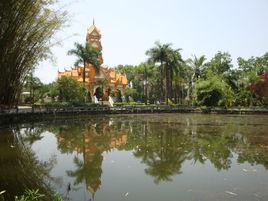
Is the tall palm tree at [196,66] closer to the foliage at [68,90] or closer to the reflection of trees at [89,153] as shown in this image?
the foliage at [68,90]

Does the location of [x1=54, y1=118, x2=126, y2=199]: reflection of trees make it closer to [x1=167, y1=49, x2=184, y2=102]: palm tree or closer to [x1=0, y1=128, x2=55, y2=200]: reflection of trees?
[x1=0, y1=128, x2=55, y2=200]: reflection of trees

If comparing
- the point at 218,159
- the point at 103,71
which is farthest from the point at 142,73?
the point at 218,159

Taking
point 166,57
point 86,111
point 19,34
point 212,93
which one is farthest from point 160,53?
point 19,34

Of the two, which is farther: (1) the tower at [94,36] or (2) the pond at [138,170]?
(1) the tower at [94,36]

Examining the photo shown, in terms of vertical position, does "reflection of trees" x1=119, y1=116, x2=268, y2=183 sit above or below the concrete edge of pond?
below

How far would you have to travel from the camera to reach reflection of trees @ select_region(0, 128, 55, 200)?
358 inches

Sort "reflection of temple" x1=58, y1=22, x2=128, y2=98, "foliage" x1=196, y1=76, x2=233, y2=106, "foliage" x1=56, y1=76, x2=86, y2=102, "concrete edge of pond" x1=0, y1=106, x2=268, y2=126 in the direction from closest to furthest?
"concrete edge of pond" x1=0, y1=106, x2=268, y2=126, "foliage" x1=56, y1=76, x2=86, y2=102, "foliage" x1=196, y1=76, x2=233, y2=106, "reflection of temple" x1=58, y1=22, x2=128, y2=98

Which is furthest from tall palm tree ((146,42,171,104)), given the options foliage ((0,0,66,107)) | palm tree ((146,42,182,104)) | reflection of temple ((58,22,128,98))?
foliage ((0,0,66,107))

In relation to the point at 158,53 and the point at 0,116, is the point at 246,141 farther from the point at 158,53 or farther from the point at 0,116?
the point at 158,53

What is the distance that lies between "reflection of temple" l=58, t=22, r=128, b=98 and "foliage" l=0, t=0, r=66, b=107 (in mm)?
43502

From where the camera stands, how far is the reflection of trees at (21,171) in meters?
9.10

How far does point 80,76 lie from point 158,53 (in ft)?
54.8

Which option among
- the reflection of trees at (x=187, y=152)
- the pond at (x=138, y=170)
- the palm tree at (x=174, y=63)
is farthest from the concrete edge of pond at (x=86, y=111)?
the reflection of trees at (x=187, y=152)

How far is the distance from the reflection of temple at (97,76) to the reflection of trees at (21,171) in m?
52.2
